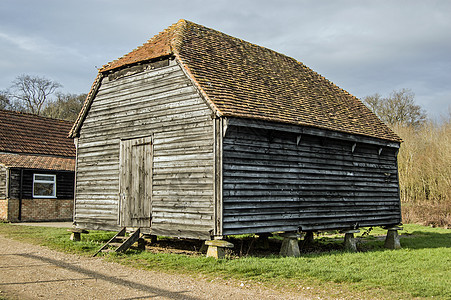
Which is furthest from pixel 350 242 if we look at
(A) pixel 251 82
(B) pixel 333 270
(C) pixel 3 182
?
(C) pixel 3 182

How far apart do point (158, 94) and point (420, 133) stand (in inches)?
1233

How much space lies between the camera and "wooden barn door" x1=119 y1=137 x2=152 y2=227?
12.9 m

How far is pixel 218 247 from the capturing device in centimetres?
1081

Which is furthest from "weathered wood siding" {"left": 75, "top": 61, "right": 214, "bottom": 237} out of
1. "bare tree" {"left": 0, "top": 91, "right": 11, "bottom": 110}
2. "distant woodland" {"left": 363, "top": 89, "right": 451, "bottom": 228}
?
"bare tree" {"left": 0, "top": 91, "right": 11, "bottom": 110}

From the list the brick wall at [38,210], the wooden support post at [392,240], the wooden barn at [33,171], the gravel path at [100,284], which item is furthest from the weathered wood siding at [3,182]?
the wooden support post at [392,240]

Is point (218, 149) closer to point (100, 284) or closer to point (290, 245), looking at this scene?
point (290, 245)

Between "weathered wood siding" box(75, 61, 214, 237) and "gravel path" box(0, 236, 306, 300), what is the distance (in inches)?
93.9

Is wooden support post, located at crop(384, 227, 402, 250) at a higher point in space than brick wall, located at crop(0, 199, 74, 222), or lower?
lower

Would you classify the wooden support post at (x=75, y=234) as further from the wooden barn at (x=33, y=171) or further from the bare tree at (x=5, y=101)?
the bare tree at (x=5, y=101)

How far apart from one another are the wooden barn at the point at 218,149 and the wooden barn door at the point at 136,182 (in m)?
0.03

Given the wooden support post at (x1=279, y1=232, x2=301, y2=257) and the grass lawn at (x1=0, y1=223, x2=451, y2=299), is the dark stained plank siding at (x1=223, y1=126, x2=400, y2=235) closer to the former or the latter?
the wooden support post at (x1=279, y1=232, x2=301, y2=257)

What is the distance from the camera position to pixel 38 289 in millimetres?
7828

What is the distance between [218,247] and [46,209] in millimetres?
17005

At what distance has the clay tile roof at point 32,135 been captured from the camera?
2617 cm
